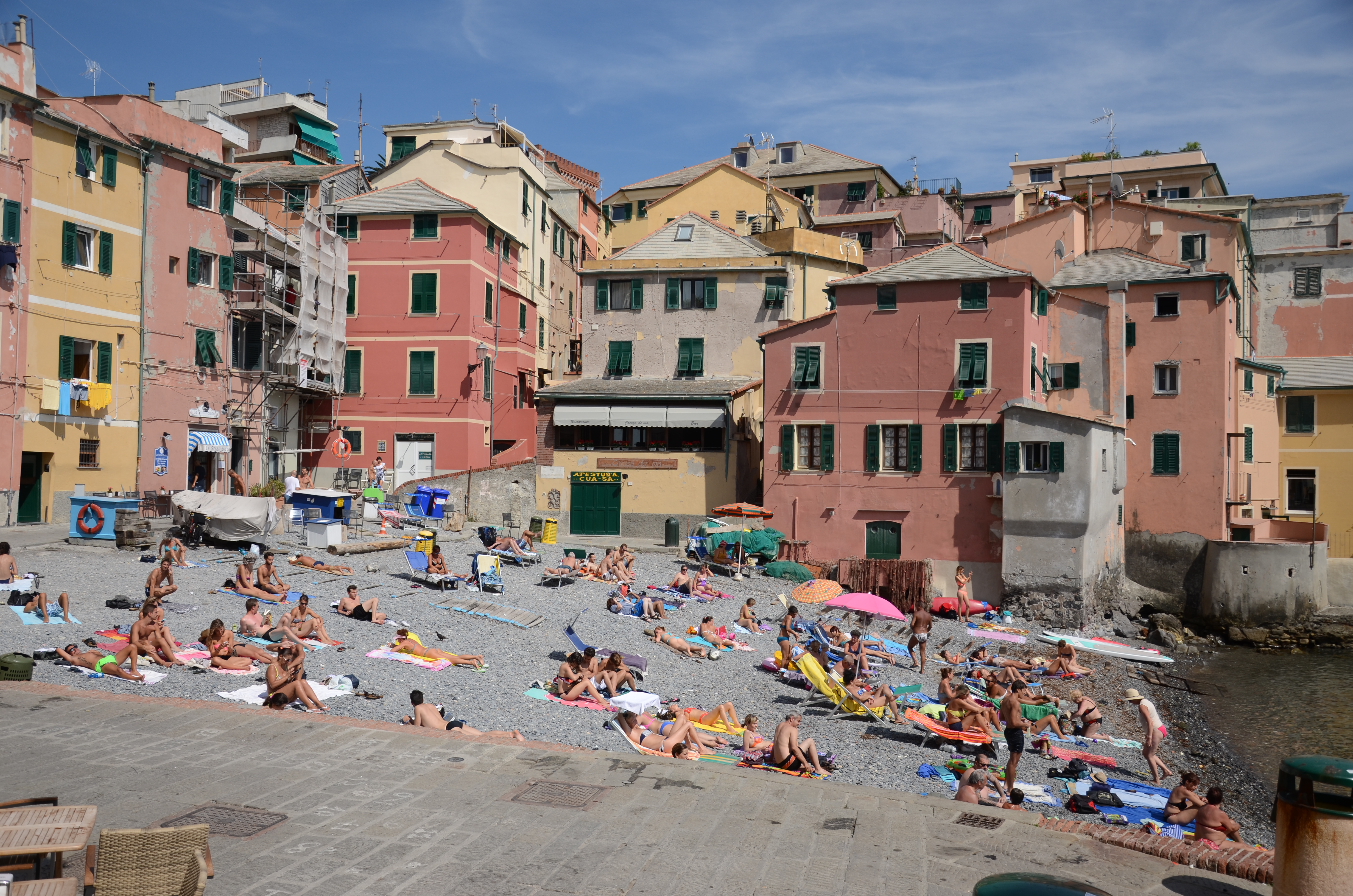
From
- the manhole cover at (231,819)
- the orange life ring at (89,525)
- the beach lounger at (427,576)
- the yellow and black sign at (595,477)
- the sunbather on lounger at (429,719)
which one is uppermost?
the yellow and black sign at (595,477)

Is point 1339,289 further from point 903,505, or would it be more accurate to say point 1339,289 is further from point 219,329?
point 219,329

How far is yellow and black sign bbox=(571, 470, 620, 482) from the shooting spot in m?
38.5

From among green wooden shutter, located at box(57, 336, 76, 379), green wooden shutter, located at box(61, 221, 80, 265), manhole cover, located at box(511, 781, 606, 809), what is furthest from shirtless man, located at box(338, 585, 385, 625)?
green wooden shutter, located at box(61, 221, 80, 265)

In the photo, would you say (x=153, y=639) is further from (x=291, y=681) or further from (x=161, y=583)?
(x=161, y=583)

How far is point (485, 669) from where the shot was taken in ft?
62.0

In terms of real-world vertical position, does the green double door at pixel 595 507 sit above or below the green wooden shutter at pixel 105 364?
below

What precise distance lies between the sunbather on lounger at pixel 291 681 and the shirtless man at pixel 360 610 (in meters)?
5.66

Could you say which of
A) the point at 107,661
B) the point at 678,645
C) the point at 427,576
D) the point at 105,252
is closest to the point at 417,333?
the point at 105,252

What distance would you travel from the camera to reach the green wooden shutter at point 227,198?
3688 centimetres

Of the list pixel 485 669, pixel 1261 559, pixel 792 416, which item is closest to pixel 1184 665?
pixel 1261 559

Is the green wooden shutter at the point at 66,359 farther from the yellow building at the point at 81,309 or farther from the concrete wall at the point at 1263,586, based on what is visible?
the concrete wall at the point at 1263,586

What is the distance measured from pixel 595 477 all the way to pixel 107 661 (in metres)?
23.8

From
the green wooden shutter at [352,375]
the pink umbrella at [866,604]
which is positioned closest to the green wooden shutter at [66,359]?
the green wooden shutter at [352,375]

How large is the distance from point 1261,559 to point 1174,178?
27.5 meters
